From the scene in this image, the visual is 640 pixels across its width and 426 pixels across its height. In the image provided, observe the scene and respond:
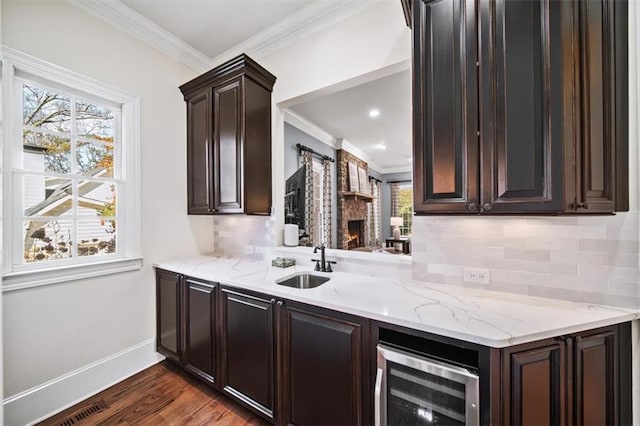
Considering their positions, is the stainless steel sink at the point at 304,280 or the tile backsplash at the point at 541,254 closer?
the tile backsplash at the point at 541,254

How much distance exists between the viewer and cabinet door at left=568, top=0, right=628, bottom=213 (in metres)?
1.15

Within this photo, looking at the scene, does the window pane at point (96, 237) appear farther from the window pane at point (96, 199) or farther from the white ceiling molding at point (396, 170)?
the white ceiling molding at point (396, 170)

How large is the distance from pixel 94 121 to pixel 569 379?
344 cm

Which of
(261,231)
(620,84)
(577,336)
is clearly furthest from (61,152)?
(620,84)

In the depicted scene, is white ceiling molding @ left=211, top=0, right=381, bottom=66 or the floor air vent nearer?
the floor air vent

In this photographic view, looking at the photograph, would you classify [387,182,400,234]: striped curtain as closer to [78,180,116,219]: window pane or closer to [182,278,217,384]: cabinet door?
[182,278,217,384]: cabinet door

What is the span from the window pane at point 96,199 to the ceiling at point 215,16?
1.49m

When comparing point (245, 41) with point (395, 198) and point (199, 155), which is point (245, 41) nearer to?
point (199, 155)

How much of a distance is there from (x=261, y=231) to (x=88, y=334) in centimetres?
155

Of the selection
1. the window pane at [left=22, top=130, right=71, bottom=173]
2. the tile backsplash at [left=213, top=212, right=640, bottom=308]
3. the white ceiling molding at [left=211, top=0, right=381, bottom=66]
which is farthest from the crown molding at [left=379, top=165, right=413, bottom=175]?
the window pane at [left=22, top=130, right=71, bottom=173]

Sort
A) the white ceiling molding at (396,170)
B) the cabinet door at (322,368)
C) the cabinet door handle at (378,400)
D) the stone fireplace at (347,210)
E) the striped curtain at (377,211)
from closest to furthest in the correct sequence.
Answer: the cabinet door handle at (378,400), the cabinet door at (322,368), the stone fireplace at (347,210), the striped curtain at (377,211), the white ceiling molding at (396,170)

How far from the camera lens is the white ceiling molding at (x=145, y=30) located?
2.06 m

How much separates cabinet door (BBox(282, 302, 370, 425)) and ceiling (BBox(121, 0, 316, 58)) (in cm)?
233

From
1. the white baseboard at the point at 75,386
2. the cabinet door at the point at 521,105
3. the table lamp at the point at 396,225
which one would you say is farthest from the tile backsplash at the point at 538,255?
the table lamp at the point at 396,225
